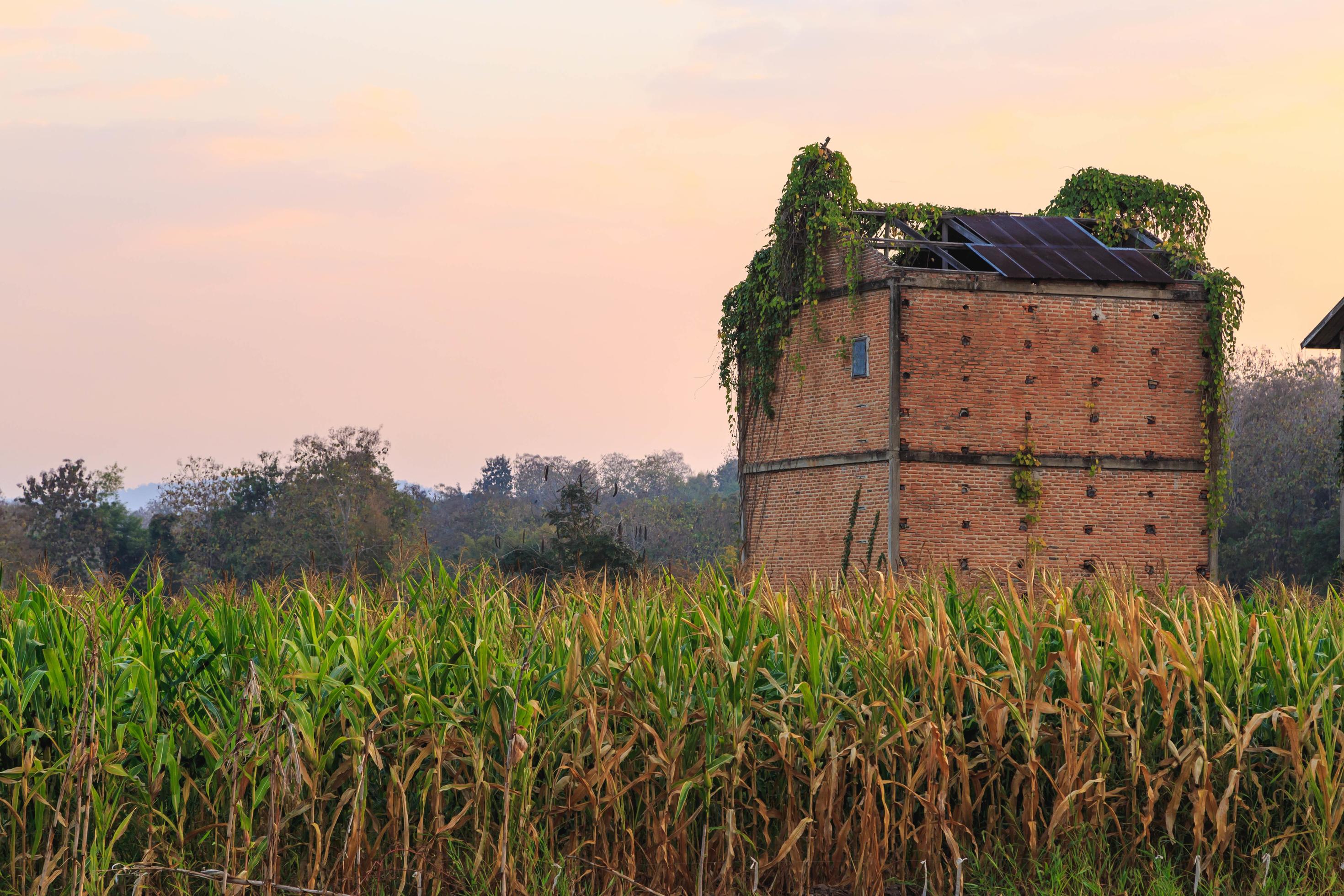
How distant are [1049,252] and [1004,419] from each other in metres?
3.37

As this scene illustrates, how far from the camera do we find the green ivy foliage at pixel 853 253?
854 inches

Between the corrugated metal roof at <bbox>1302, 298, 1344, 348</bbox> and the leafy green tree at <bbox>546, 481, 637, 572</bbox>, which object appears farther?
the leafy green tree at <bbox>546, 481, 637, 572</bbox>

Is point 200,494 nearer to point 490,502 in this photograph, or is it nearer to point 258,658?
point 490,502

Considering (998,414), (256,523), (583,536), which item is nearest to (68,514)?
(256,523)

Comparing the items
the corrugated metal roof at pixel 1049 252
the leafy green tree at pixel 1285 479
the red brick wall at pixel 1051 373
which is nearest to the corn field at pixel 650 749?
the red brick wall at pixel 1051 373

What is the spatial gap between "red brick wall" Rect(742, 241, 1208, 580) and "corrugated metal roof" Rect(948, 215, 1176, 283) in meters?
0.34

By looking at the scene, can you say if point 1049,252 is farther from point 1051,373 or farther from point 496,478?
point 496,478

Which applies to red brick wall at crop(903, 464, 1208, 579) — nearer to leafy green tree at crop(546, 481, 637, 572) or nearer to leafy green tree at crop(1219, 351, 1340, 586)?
leafy green tree at crop(546, 481, 637, 572)

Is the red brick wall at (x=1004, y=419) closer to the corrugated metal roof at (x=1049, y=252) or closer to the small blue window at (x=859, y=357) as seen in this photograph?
the small blue window at (x=859, y=357)

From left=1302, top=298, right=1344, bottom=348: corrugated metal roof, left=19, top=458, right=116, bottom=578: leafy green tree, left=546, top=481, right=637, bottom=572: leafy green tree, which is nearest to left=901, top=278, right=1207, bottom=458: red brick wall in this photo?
left=1302, top=298, right=1344, bottom=348: corrugated metal roof

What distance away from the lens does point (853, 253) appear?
69.2 feet

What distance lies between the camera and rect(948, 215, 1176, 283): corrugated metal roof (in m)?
21.2

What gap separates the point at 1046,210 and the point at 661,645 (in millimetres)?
22368

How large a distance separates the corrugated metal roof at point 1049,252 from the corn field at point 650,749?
15417mm
